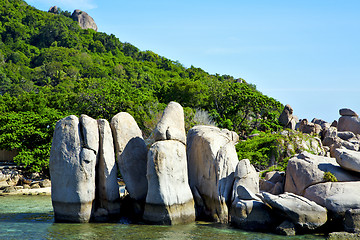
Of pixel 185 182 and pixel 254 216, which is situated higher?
pixel 185 182

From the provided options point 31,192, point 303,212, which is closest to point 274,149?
point 303,212

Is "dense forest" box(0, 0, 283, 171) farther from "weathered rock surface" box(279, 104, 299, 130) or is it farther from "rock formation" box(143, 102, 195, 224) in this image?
"rock formation" box(143, 102, 195, 224)

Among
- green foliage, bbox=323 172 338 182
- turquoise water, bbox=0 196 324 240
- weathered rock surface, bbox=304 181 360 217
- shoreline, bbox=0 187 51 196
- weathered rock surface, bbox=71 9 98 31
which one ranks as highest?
weathered rock surface, bbox=71 9 98 31

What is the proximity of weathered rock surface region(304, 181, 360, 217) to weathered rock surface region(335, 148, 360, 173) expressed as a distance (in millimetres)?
618

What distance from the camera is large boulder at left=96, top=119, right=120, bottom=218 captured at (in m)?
16.1

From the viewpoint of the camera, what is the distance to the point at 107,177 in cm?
1600

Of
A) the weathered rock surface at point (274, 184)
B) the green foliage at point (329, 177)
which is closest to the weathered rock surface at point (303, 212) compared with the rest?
the green foliage at point (329, 177)

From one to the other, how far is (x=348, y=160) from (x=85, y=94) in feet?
80.5

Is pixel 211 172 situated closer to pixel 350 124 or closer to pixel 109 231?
Answer: pixel 109 231

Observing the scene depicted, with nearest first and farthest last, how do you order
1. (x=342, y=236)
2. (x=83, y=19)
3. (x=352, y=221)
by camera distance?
(x=342, y=236) < (x=352, y=221) < (x=83, y=19)

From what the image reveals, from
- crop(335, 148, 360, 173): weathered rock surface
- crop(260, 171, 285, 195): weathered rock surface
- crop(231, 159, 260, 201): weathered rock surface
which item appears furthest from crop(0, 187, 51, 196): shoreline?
crop(335, 148, 360, 173): weathered rock surface

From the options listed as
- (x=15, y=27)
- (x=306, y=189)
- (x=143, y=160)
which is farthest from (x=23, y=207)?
(x=15, y=27)

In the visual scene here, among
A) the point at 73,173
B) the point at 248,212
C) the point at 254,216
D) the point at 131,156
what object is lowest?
the point at 254,216

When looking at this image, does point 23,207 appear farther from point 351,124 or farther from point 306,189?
point 351,124
